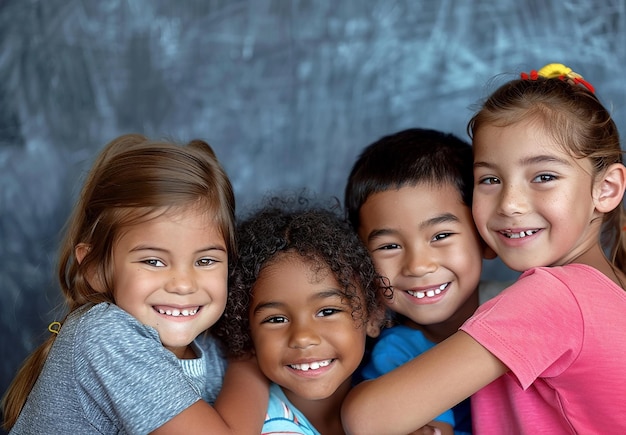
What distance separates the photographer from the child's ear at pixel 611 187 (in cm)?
208

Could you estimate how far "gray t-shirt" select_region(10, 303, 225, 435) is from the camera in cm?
183

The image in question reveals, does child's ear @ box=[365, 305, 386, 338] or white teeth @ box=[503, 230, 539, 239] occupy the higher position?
white teeth @ box=[503, 230, 539, 239]

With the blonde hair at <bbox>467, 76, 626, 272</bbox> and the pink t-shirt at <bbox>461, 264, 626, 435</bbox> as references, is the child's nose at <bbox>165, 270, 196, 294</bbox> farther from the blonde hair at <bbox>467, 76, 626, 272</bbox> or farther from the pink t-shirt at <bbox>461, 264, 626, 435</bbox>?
the blonde hair at <bbox>467, 76, 626, 272</bbox>

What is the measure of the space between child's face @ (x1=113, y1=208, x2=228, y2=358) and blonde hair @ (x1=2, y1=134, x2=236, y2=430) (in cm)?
4

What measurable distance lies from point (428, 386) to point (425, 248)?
485mm

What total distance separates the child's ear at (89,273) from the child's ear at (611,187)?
1165 mm

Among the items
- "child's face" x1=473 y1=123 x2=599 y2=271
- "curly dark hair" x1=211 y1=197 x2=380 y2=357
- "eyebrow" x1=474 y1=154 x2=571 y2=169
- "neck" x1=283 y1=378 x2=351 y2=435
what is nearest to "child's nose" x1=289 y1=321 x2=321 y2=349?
"curly dark hair" x1=211 y1=197 x2=380 y2=357

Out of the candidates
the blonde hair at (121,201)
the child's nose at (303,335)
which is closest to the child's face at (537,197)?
the child's nose at (303,335)

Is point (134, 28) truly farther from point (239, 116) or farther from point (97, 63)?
point (239, 116)

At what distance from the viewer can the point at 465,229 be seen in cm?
226

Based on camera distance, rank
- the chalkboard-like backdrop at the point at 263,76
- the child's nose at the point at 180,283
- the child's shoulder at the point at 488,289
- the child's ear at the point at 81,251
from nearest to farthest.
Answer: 1. the child's nose at the point at 180,283
2. the child's ear at the point at 81,251
3. the child's shoulder at the point at 488,289
4. the chalkboard-like backdrop at the point at 263,76

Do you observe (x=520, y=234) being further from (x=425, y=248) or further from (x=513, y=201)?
(x=425, y=248)

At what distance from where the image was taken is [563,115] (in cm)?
205

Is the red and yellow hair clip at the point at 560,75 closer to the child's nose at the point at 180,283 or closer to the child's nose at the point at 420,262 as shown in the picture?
the child's nose at the point at 420,262
